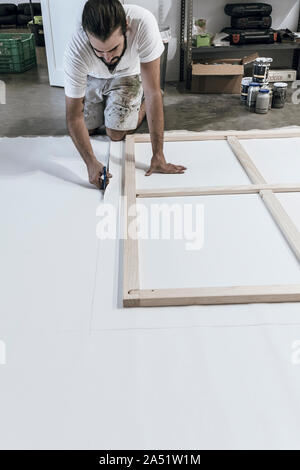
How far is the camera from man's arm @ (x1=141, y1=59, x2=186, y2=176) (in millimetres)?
2240

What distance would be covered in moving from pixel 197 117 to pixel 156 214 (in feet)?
6.03

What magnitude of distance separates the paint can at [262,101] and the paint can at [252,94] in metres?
0.07

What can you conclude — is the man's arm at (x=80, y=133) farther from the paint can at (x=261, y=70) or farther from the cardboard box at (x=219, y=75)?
the cardboard box at (x=219, y=75)

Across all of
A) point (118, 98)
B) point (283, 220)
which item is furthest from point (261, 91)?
point (283, 220)

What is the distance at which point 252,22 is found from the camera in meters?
4.20

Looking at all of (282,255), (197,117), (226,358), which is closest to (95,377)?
(226,358)

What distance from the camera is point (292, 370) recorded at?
1.18m

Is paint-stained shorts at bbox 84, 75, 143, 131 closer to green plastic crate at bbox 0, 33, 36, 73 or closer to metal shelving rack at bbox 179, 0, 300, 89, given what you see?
metal shelving rack at bbox 179, 0, 300, 89

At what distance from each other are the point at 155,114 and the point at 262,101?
154cm
